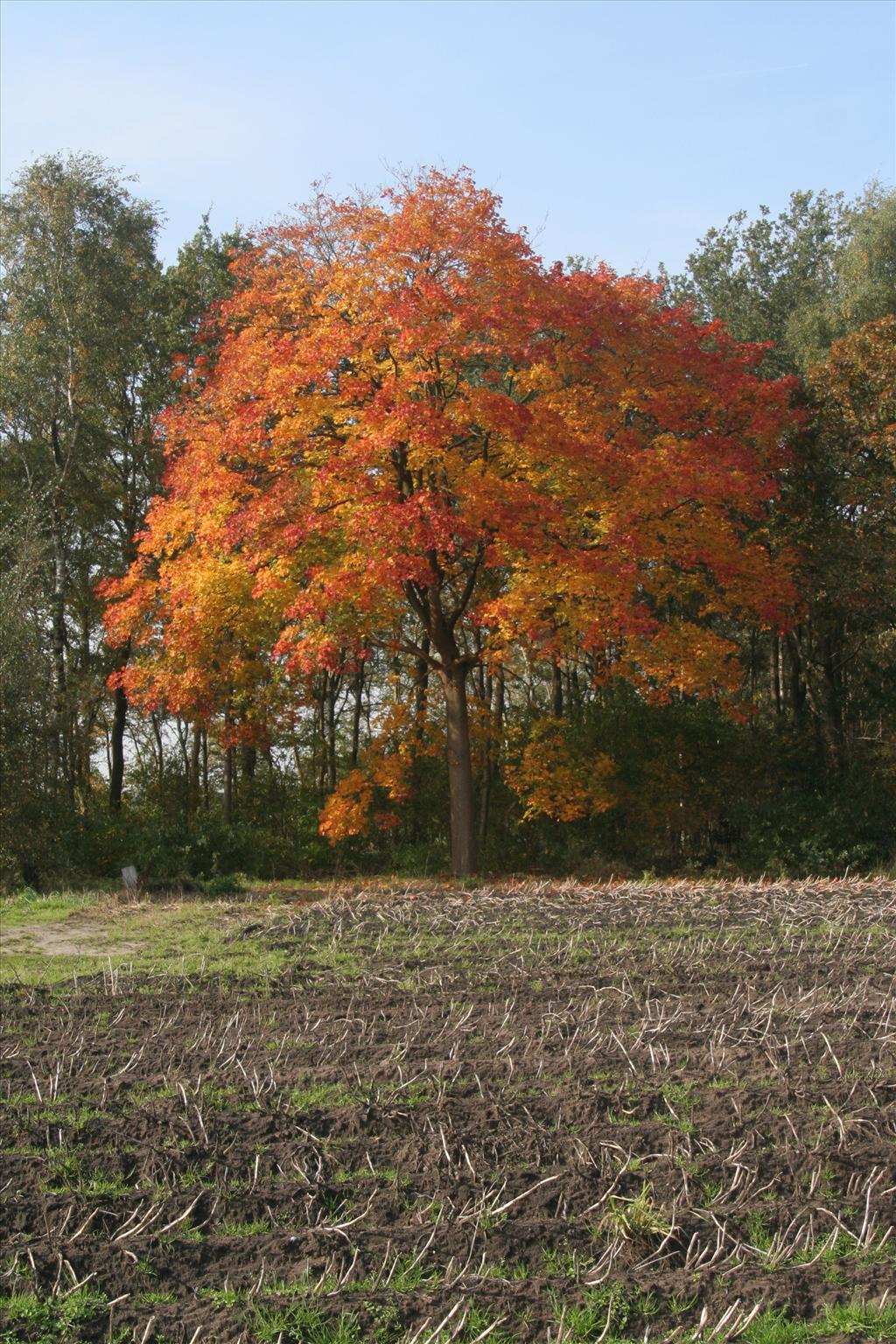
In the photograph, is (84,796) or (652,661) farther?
(84,796)

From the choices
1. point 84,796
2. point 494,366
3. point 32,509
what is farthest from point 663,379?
point 84,796

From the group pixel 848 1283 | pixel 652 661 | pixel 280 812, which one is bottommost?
pixel 848 1283

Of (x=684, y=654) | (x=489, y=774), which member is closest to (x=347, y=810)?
(x=684, y=654)

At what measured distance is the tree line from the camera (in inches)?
584

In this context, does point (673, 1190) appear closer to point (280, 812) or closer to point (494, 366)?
point (494, 366)

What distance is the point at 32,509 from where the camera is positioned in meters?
19.1

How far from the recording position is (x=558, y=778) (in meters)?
17.6

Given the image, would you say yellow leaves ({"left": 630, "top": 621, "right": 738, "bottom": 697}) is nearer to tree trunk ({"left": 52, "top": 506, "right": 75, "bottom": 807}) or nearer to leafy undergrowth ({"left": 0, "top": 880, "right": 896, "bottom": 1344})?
leafy undergrowth ({"left": 0, "top": 880, "right": 896, "bottom": 1344})

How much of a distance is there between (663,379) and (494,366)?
2415 mm

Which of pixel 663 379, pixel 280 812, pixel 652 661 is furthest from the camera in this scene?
pixel 280 812

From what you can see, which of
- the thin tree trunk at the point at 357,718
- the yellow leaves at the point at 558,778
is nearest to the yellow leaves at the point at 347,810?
the yellow leaves at the point at 558,778

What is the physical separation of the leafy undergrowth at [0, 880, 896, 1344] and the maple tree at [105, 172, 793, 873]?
7188 millimetres

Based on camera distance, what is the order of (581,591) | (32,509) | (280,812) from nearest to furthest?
(581,591) < (32,509) < (280,812)

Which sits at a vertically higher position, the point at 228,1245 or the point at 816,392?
the point at 816,392
